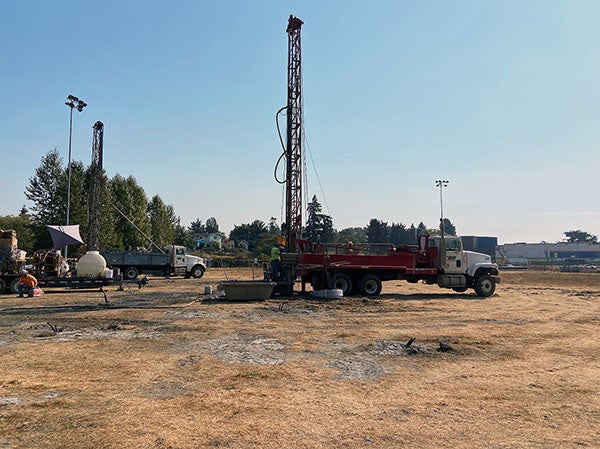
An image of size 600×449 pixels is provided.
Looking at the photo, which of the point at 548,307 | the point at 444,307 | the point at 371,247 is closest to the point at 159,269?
the point at 371,247

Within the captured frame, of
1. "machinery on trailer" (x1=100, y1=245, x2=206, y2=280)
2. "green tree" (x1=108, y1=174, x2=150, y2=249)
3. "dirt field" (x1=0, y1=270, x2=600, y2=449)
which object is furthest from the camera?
"green tree" (x1=108, y1=174, x2=150, y2=249)

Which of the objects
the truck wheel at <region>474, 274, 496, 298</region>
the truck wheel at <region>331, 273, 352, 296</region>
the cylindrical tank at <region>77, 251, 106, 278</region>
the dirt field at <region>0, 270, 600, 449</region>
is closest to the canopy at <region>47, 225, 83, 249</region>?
the cylindrical tank at <region>77, 251, 106, 278</region>

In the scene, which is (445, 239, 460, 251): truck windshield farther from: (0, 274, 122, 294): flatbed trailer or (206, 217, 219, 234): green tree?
(206, 217, 219, 234): green tree

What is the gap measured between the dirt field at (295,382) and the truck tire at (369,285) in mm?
7527

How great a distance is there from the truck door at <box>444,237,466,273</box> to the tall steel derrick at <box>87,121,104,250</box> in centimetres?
3760

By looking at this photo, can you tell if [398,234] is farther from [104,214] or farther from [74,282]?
[74,282]

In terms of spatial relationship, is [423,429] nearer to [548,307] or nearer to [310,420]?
[310,420]

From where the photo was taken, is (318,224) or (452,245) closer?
(452,245)

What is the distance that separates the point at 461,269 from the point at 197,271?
23.7m

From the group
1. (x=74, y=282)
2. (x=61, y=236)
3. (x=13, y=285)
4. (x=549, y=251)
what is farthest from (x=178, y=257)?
(x=549, y=251)

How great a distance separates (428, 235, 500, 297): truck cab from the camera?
23.1 m

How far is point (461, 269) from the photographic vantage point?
76.4 ft

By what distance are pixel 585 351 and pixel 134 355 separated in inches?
371

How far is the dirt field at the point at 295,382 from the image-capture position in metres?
5.37
